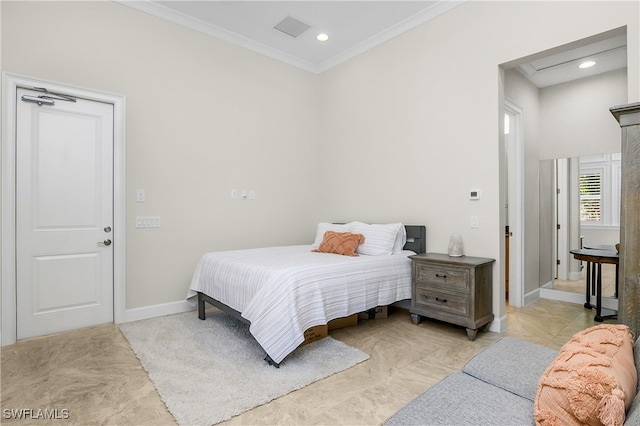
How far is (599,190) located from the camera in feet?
11.7

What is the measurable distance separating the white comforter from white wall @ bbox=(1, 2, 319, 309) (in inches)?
23.2

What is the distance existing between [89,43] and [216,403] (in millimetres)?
3415

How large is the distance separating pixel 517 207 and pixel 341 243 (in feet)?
7.24

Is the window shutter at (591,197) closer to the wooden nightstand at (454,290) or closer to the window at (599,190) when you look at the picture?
the window at (599,190)

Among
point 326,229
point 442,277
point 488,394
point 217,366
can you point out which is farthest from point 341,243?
point 488,394

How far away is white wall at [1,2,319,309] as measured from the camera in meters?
3.15

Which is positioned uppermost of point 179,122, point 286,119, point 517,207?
point 286,119

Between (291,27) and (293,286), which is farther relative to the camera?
(291,27)

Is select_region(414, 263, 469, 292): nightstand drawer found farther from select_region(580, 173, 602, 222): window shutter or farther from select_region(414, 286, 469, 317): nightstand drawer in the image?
select_region(580, 173, 602, 222): window shutter

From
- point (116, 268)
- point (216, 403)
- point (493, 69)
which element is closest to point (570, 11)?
point (493, 69)

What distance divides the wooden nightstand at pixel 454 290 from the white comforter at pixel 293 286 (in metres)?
0.19

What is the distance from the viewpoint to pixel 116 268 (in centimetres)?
341

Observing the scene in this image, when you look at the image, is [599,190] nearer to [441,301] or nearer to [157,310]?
[441,301]

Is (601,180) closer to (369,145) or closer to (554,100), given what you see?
(554,100)
